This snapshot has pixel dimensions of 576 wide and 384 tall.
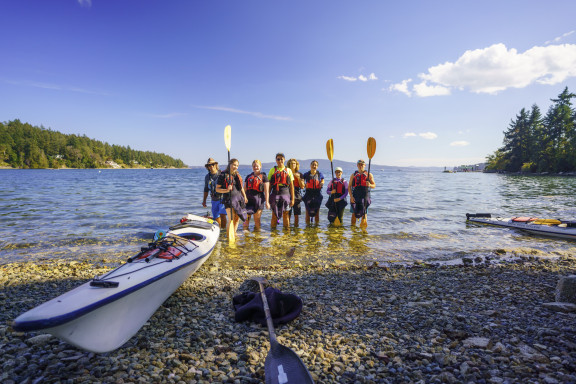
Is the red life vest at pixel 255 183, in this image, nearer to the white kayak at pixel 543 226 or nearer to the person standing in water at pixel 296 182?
the person standing in water at pixel 296 182

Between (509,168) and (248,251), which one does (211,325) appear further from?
(509,168)

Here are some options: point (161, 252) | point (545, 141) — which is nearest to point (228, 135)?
point (161, 252)

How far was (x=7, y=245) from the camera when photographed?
7.75m

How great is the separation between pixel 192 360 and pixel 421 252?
674 centimetres

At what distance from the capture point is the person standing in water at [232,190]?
26.1 ft

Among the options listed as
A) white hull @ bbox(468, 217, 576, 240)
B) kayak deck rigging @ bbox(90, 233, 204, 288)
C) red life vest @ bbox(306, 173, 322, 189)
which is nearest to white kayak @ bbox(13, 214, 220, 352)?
kayak deck rigging @ bbox(90, 233, 204, 288)

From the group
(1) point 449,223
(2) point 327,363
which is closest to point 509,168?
(1) point 449,223

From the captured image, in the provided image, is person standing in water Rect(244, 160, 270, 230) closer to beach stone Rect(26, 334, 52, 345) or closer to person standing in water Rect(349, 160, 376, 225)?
person standing in water Rect(349, 160, 376, 225)

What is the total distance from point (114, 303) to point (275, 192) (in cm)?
694

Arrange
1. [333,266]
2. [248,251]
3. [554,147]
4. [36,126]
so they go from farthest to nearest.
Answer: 1. [36,126]
2. [554,147]
3. [248,251]
4. [333,266]

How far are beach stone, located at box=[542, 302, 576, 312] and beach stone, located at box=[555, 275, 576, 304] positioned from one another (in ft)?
0.52

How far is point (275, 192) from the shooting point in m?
9.58

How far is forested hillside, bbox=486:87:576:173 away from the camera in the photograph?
54312mm

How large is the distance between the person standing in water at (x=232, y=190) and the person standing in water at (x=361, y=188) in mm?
Answer: 4327
